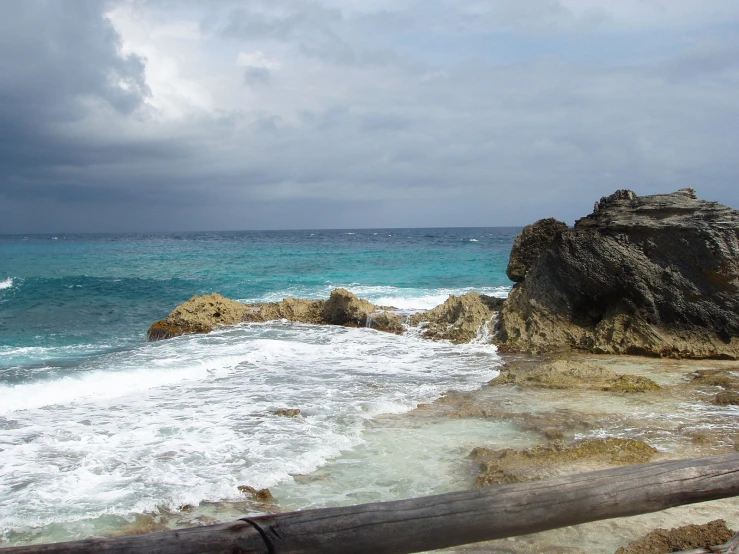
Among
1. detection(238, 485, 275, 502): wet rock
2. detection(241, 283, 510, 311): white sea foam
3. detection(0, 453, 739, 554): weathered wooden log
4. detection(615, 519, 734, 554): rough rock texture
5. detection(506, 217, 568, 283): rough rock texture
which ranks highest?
detection(506, 217, 568, 283): rough rock texture

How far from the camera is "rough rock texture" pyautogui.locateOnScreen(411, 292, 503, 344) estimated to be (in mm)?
11953

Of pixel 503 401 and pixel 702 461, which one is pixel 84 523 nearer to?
pixel 702 461

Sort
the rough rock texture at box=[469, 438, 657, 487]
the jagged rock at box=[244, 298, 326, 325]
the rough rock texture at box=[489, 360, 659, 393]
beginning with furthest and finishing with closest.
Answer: the jagged rock at box=[244, 298, 326, 325] → the rough rock texture at box=[489, 360, 659, 393] → the rough rock texture at box=[469, 438, 657, 487]

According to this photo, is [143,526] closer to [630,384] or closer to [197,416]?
[197,416]

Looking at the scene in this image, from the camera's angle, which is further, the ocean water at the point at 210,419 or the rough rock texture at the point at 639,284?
the rough rock texture at the point at 639,284

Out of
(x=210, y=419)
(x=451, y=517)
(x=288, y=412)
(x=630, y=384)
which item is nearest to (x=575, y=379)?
(x=630, y=384)

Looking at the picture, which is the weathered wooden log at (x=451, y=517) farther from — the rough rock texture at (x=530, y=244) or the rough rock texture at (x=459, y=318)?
the rough rock texture at (x=530, y=244)

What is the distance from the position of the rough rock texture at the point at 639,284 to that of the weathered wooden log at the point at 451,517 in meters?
8.11

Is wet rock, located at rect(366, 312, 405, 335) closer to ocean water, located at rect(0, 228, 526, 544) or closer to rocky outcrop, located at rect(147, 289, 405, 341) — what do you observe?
rocky outcrop, located at rect(147, 289, 405, 341)

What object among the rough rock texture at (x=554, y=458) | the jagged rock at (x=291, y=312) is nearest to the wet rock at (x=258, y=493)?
the rough rock texture at (x=554, y=458)

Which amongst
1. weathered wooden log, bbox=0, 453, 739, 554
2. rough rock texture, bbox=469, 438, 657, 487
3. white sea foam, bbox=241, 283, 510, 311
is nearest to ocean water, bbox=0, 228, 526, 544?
rough rock texture, bbox=469, 438, 657, 487

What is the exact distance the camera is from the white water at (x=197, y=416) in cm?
503

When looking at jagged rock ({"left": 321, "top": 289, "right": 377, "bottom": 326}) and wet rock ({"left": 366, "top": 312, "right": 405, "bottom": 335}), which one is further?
jagged rock ({"left": 321, "top": 289, "right": 377, "bottom": 326})

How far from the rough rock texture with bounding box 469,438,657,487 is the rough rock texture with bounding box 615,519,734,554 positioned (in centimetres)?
115
